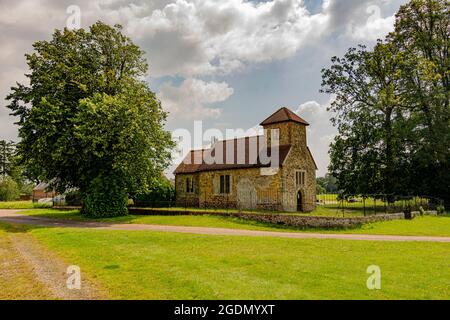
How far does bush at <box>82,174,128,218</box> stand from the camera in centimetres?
2809

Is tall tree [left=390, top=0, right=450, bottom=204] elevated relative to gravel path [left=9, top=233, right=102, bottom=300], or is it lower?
elevated

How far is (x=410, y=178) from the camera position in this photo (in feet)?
Result: 120

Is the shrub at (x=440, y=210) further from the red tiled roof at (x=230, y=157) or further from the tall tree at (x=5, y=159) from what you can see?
the tall tree at (x=5, y=159)

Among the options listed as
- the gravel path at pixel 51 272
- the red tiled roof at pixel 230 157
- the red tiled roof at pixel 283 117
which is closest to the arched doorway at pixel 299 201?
the red tiled roof at pixel 230 157

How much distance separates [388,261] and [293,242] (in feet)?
15.3

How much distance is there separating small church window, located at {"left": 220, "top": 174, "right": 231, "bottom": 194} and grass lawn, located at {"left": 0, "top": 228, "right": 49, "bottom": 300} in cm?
2212

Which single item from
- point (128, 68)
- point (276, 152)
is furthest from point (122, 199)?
point (276, 152)

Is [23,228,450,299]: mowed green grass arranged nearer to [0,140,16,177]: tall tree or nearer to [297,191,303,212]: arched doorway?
[297,191,303,212]: arched doorway

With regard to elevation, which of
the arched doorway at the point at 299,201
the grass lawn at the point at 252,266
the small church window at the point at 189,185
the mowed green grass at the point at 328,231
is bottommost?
the mowed green grass at the point at 328,231

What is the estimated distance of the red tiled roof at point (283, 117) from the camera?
32000mm

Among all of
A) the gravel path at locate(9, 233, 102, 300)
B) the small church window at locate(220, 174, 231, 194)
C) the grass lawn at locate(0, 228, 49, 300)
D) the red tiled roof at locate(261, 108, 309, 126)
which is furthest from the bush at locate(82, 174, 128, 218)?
the red tiled roof at locate(261, 108, 309, 126)

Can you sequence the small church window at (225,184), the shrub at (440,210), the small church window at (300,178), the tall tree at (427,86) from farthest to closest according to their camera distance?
1. the tall tree at (427,86)
2. the small church window at (225,184)
3. the shrub at (440,210)
4. the small church window at (300,178)

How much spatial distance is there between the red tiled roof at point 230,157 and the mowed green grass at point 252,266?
15.9 meters
